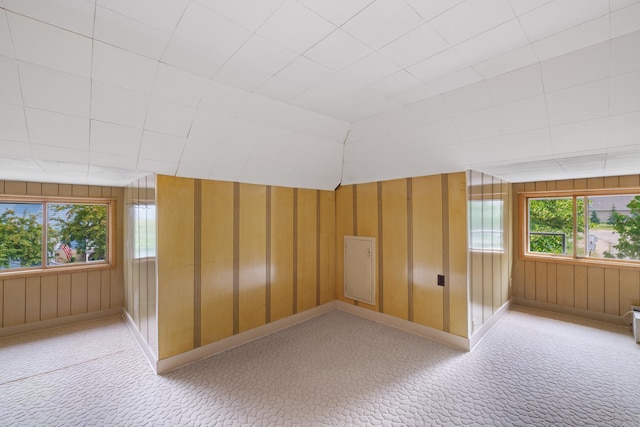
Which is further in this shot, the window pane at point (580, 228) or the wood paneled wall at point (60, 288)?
the window pane at point (580, 228)

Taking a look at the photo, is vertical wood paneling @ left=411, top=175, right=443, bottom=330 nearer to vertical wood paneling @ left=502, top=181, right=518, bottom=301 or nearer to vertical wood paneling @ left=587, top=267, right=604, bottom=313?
vertical wood paneling @ left=502, top=181, right=518, bottom=301

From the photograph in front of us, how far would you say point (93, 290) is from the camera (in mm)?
4336

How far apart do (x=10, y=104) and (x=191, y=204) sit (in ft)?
5.02


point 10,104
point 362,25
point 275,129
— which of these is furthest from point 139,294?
point 362,25

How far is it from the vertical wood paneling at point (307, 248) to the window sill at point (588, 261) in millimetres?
3779

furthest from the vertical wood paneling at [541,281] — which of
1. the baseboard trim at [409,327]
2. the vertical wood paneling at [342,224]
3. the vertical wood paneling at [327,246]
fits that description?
the vertical wood paneling at [327,246]

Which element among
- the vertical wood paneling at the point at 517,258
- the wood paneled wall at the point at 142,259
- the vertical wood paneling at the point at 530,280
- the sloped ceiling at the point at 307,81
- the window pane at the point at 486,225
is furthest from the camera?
the vertical wood paneling at the point at 517,258

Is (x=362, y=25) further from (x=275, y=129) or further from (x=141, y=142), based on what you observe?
(x=141, y=142)

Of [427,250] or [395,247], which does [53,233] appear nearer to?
[395,247]

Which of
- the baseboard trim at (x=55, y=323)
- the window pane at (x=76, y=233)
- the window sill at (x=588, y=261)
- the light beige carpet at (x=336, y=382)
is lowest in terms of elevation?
the light beige carpet at (x=336, y=382)

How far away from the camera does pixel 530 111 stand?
2301 mm

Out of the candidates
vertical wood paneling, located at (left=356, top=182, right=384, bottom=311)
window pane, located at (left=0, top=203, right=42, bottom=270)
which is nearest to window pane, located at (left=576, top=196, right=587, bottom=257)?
vertical wood paneling, located at (left=356, top=182, right=384, bottom=311)

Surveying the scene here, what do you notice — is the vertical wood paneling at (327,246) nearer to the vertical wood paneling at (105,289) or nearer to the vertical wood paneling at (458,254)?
the vertical wood paneling at (458,254)

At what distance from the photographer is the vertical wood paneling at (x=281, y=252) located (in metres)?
3.86
